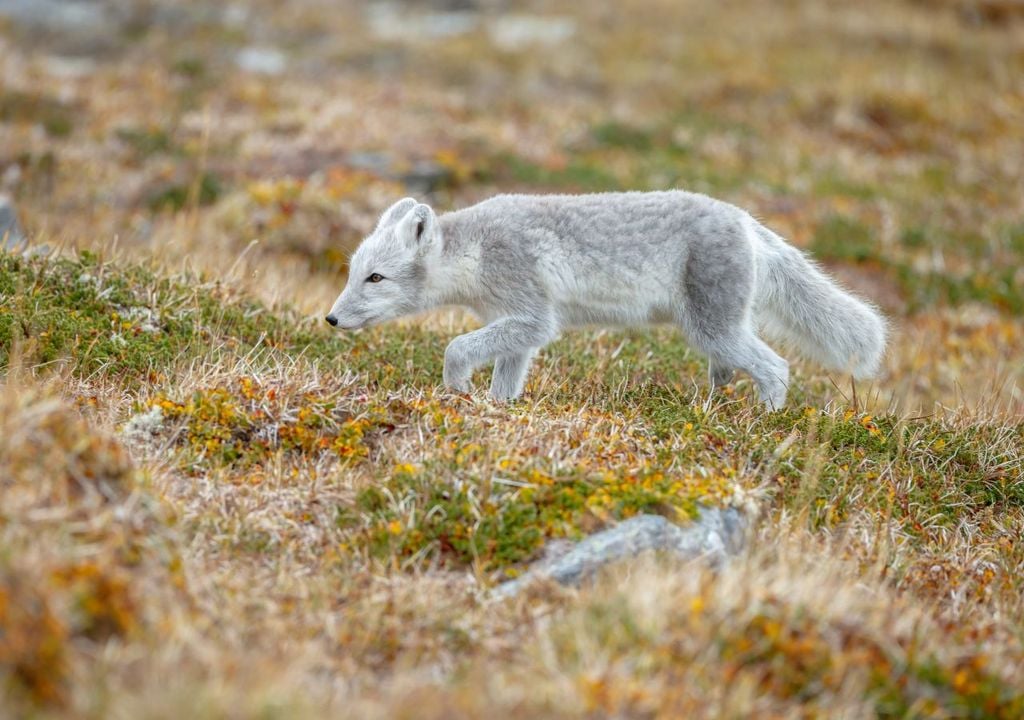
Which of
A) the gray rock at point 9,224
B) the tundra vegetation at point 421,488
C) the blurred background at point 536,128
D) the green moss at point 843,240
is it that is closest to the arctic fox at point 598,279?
the tundra vegetation at point 421,488

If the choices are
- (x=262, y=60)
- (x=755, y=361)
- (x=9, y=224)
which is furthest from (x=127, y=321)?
(x=262, y=60)

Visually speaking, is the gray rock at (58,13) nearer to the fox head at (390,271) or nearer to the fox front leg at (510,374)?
the fox head at (390,271)

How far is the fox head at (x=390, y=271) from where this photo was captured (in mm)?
6875

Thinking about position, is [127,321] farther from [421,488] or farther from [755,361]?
[755,361]

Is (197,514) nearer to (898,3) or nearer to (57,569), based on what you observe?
(57,569)

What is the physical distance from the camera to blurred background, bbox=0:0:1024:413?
11.4 meters

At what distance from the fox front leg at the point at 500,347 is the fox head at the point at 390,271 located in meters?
0.62

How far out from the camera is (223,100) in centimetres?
1700

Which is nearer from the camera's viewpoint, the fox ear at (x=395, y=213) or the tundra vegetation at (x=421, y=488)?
the tundra vegetation at (x=421, y=488)

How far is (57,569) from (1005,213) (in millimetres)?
15042

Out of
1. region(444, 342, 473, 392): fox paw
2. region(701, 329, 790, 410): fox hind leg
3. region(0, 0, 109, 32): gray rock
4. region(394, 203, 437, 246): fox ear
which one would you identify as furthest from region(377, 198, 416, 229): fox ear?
region(0, 0, 109, 32): gray rock

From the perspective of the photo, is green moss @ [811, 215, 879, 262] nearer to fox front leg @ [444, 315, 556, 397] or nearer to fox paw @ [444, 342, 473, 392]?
fox front leg @ [444, 315, 556, 397]

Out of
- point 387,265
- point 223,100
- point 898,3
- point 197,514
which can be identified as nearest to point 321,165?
point 223,100

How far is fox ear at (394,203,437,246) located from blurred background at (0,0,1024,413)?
1296mm
